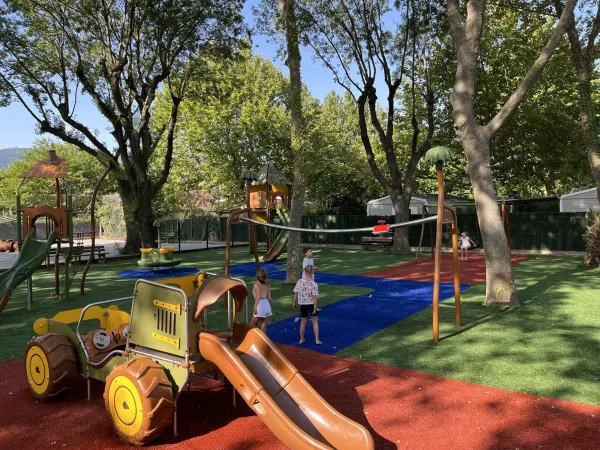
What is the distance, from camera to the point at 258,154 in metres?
36.1

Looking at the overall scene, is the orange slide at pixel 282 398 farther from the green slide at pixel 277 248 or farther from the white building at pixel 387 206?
the white building at pixel 387 206

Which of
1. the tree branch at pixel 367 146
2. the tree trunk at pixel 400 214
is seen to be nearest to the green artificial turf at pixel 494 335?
the tree trunk at pixel 400 214

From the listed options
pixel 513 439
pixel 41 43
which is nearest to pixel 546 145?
pixel 513 439

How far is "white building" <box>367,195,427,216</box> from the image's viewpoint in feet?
109

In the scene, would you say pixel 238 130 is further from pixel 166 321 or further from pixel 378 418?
pixel 378 418

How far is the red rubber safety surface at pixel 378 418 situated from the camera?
448 cm

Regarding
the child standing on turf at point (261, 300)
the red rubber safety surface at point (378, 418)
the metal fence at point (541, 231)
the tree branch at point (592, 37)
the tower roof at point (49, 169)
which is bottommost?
the red rubber safety surface at point (378, 418)

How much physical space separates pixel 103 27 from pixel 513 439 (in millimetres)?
21877

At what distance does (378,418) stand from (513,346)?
358cm

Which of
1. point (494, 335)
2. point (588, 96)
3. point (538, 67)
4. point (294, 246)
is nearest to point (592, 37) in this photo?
point (588, 96)

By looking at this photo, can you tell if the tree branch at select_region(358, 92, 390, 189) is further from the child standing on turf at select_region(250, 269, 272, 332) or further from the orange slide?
the orange slide

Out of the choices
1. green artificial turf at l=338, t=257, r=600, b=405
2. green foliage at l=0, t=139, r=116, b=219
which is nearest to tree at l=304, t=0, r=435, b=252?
green artificial turf at l=338, t=257, r=600, b=405

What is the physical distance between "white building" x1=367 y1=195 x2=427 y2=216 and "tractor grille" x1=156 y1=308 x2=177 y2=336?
2994cm

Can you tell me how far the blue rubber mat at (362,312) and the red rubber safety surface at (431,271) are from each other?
866mm
